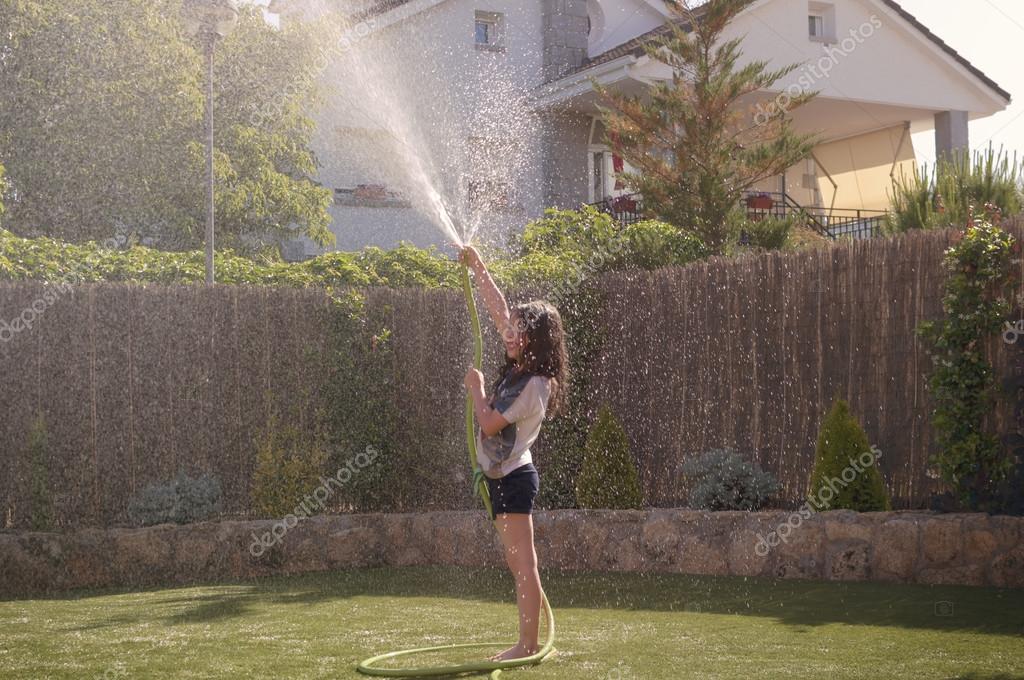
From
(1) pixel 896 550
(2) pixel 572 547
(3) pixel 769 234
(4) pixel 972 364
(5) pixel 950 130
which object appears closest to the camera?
(1) pixel 896 550

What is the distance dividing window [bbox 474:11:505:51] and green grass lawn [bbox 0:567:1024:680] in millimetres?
16778

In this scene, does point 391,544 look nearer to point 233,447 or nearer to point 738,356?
point 233,447

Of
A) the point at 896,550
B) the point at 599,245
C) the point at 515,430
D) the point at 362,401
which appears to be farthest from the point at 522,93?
the point at 515,430

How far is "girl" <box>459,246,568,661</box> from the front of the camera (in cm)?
572

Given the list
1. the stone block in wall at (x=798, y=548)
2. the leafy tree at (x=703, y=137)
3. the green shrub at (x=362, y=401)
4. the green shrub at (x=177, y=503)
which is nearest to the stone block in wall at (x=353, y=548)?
the green shrub at (x=362, y=401)

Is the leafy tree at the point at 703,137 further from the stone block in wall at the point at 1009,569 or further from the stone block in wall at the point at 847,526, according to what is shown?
the stone block in wall at the point at 1009,569

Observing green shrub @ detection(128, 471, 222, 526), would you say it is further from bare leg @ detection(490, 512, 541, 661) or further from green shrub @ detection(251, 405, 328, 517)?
bare leg @ detection(490, 512, 541, 661)

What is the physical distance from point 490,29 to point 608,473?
1594cm

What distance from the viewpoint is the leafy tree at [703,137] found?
1636 cm

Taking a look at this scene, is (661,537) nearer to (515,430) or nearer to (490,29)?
(515,430)

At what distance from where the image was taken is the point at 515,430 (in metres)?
5.75

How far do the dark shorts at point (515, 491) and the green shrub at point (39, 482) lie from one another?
21.5 ft

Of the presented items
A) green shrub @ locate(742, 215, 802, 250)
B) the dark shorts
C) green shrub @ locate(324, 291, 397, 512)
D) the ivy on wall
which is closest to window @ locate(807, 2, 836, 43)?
green shrub @ locate(742, 215, 802, 250)

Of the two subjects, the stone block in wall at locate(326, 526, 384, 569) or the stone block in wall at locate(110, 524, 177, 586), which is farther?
the stone block in wall at locate(326, 526, 384, 569)
